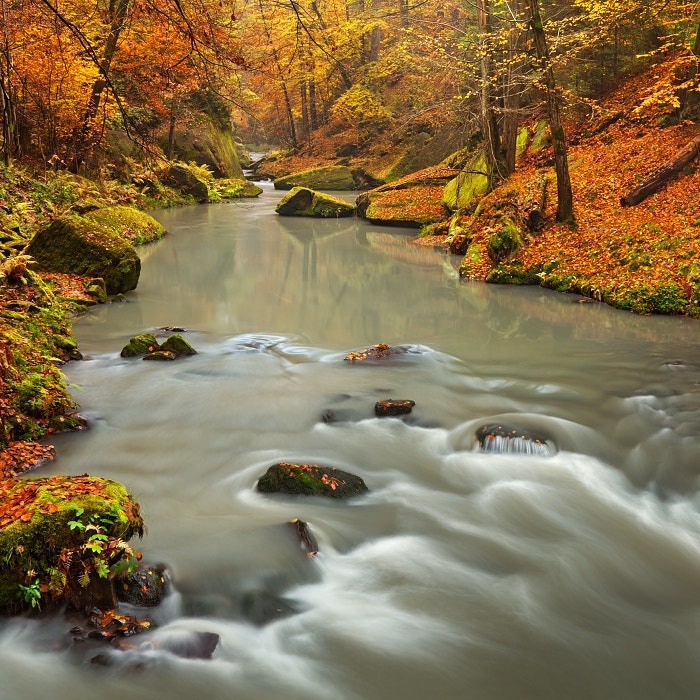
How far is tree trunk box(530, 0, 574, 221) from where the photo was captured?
42.1 ft

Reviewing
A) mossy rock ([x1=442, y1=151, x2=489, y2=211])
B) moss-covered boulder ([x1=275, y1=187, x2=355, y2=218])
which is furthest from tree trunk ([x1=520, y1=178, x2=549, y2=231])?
moss-covered boulder ([x1=275, y1=187, x2=355, y2=218])

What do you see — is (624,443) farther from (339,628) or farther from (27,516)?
(27,516)

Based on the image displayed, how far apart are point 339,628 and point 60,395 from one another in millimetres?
4100

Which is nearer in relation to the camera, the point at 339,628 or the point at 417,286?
the point at 339,628

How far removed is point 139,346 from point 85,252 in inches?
164

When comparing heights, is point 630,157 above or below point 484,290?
above

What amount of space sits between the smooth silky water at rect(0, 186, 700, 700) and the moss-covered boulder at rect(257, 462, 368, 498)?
0.15 m

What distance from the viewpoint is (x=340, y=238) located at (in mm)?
21281

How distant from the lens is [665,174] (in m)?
13.6

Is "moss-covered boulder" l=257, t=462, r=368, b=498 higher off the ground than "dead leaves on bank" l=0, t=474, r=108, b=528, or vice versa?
"dead leaves on bank" l=0, t=474, r=108, b=528

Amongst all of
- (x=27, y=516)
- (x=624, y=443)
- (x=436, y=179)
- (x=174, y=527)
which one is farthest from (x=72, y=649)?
(x=436, y=179)

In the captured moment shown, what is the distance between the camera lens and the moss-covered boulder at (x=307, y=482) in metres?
5.47

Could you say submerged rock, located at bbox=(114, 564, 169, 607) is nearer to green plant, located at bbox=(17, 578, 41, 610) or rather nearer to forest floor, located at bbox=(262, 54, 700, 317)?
green plant, located at bbox=(17, 578, 41, 610)

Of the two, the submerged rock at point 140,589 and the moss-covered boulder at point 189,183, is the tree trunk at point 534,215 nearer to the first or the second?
the submerged rock at point 140,589
